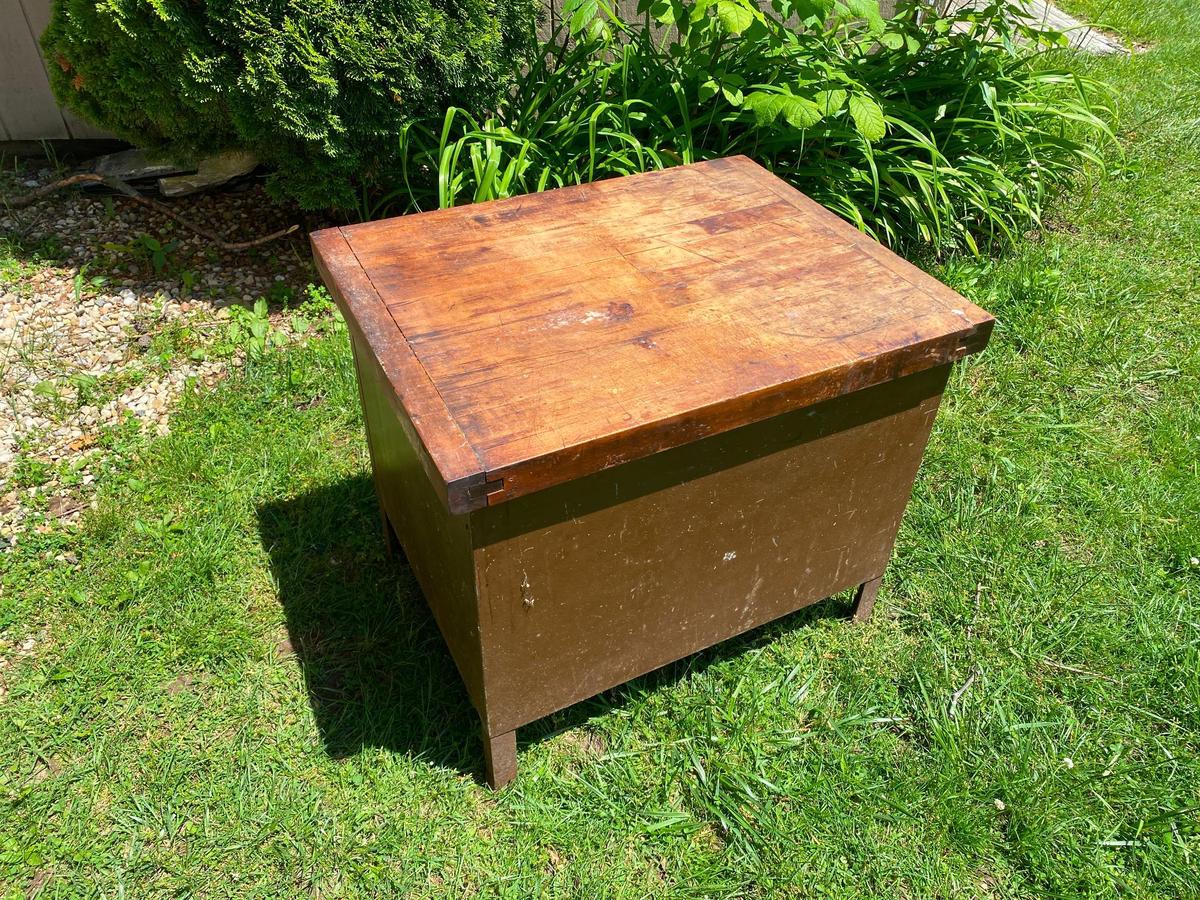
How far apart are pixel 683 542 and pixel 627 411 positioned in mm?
382

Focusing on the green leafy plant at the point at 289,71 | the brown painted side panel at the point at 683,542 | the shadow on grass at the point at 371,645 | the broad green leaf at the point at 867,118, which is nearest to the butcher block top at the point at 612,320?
the brown painted side panel at the point at 683,542

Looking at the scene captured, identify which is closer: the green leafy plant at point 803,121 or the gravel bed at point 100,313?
the gravel bed at point 100,313

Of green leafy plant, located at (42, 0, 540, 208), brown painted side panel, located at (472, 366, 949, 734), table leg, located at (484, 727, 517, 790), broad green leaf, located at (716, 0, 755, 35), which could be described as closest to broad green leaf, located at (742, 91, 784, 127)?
broad green leaf, located at (716, 0, 755, 35)

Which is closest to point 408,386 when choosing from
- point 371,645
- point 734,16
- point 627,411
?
point 627,411

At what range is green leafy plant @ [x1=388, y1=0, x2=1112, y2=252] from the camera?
9.99ft

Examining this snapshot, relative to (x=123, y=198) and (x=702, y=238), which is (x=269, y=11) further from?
(x=702, y=238)

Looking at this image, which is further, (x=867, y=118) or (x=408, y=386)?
(x=867, y=118)

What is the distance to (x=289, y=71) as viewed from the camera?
9.25 feet

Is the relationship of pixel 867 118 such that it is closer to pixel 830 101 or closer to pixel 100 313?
pixel 830 101

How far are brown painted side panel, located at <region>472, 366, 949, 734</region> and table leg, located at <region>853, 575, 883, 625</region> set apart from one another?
0.19m

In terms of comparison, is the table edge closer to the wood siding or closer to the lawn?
the lawn

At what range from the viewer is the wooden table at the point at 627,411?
4.90ft

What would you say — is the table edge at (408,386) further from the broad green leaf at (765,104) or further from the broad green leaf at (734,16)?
the broad green leaf at (765,104)

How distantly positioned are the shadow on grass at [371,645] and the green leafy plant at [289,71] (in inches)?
48.8
